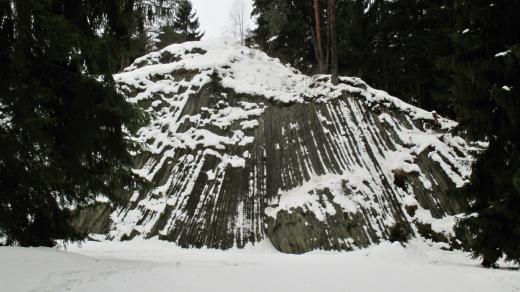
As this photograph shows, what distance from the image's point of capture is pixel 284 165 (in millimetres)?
13148

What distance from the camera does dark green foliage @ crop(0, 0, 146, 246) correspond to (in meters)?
5.43

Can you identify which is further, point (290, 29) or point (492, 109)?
point (290, 29)

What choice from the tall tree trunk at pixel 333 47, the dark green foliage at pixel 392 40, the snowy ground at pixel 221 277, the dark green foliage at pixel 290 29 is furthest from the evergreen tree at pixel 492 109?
the dark green foliage at pixel 290 29

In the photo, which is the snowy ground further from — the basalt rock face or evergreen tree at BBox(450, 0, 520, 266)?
the basalt rock face

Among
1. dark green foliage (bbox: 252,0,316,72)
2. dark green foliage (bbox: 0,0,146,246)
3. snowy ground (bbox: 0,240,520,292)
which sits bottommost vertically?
snowy ground (bbox: 0,240,520,292)

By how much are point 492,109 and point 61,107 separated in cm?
759

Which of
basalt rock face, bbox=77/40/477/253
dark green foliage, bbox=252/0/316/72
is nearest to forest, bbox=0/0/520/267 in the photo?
basalt rock face, bbox=77/40/477/253

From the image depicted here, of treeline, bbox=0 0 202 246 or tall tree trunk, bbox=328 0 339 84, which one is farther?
tall tree trunk, bbox=328 0 339 84

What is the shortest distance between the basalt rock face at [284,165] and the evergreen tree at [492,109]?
13.0ft

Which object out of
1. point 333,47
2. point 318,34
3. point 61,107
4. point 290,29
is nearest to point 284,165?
point 333,47

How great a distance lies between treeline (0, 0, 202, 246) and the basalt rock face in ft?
12.3

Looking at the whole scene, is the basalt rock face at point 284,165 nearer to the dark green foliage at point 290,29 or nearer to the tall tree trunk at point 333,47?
the tall tree trunk at point 333,47

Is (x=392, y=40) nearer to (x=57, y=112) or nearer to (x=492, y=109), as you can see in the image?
(x=492, y=109)

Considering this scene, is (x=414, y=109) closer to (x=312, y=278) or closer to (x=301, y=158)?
(x=301, y=158)
